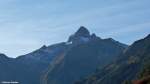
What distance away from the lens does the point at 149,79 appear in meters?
149

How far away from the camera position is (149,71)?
190000mm

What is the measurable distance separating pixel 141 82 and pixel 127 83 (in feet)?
155

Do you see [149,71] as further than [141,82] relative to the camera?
Yes

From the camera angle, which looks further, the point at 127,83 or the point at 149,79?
the point at 127,83

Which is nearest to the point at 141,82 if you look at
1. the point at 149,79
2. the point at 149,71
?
the point at 149,79

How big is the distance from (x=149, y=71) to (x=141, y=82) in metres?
43.4

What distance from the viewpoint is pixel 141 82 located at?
14762 cm

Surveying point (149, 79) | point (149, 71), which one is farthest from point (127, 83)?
point (149, 79)

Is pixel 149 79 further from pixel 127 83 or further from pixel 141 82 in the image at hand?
pixel 127 83

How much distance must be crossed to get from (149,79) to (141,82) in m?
3.14

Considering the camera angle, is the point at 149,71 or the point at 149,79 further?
the point at 149,71

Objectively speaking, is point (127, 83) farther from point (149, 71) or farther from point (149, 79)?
point (149, 79)
